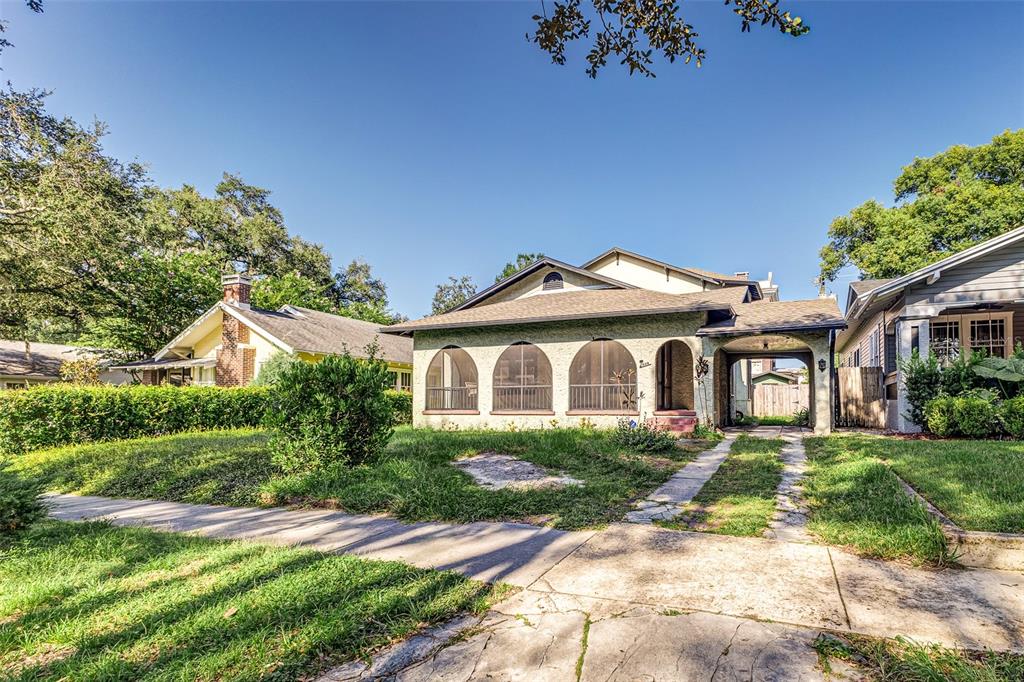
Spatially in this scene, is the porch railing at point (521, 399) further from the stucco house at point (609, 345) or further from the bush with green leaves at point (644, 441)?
the bush with green leaves at point (644, 441)

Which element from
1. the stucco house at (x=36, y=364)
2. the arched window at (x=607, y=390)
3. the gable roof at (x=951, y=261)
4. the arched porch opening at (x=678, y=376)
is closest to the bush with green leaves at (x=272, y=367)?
the arched window at (x=607, y=390)

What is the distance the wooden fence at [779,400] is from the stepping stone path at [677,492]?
15.5m

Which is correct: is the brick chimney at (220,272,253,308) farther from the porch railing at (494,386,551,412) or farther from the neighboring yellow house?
the porch railing at (494,386,551,412)

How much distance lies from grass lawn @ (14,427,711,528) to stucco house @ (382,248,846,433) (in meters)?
3.52

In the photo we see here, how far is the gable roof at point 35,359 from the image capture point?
25.4 meters

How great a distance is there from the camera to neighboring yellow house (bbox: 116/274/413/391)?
19953 mm

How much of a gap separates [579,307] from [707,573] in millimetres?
11606

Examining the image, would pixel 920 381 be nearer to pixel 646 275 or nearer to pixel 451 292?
pixel 646 275

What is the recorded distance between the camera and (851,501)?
17.1 ft

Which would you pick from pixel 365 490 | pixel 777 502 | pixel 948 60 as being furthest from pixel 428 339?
pixel 948 60

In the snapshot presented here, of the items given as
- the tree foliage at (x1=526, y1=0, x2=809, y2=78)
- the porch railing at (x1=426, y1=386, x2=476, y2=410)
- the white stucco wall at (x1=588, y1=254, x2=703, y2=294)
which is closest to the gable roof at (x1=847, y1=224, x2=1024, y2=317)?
the white stucco wall at (x1=588, y1=254, x2=703, y2=294)

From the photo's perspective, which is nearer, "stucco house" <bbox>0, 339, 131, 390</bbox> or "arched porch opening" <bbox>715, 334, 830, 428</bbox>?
"arched porch opening" <bbox>715, 334, 830, 428</bbox>

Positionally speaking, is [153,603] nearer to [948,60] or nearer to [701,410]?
[701,410]

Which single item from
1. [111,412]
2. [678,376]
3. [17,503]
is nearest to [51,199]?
[111,412]
